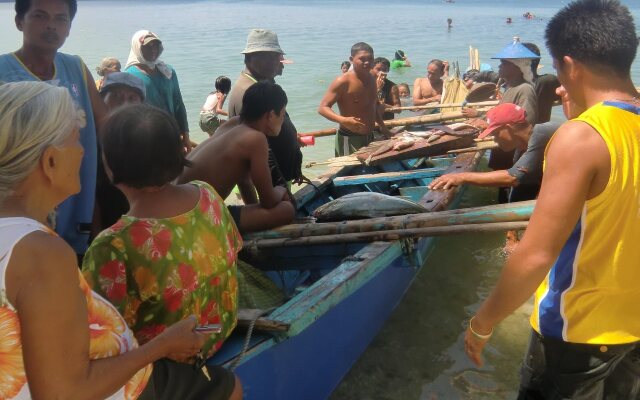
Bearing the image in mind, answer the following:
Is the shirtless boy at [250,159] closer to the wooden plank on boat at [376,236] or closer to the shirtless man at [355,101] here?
the wooden plank on boat at [376,236]

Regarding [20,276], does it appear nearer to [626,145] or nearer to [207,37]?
[626,145]

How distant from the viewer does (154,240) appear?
1.80m

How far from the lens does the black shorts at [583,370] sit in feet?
6.01

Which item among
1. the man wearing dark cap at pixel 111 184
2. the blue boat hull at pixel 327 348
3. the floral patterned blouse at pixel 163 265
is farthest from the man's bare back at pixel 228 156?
the floral patterned blouse at pixel 163 265

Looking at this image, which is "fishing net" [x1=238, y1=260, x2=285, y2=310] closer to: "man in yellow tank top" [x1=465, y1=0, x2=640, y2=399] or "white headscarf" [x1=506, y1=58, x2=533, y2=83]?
"man in yellow tank top" [x1=465, y1=0, x2=640, y2=399]

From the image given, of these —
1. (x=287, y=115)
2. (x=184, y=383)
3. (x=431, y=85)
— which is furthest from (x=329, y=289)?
(x=431, y=85)

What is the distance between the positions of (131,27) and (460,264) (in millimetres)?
45440

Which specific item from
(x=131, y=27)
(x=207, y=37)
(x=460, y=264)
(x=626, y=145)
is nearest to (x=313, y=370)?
(x=626, y=145)

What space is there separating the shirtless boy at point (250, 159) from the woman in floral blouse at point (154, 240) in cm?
146

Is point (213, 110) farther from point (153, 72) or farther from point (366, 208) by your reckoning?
point (366, 208)

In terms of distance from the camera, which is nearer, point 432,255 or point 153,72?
point 153,72

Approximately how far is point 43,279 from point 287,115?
12.3ft

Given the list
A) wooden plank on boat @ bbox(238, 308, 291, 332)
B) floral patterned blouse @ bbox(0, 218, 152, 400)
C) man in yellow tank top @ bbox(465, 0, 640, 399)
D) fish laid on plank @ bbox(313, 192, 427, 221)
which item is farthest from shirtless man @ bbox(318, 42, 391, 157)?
floral patterned blouse @ bbox(0, 218, 152, 400)

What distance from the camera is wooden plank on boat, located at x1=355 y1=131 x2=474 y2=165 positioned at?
5.89 m
